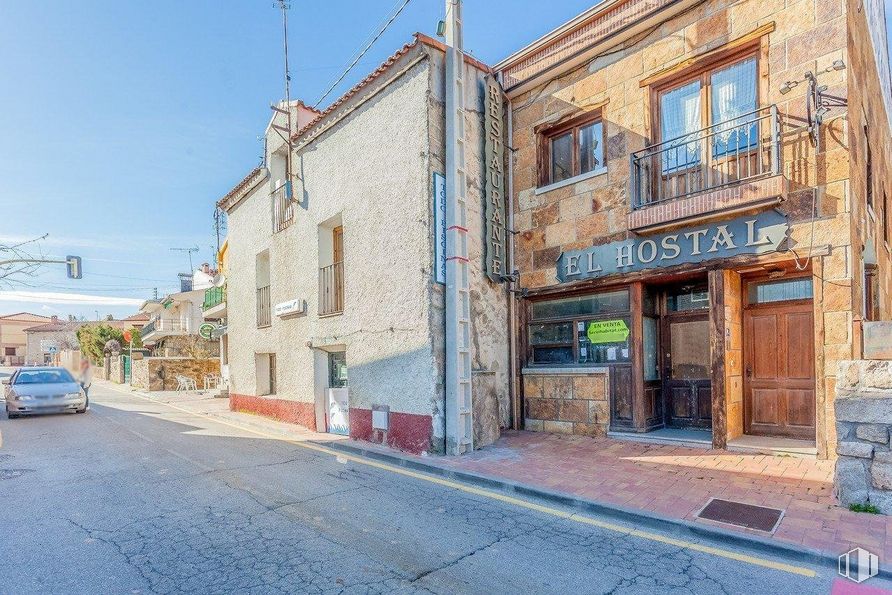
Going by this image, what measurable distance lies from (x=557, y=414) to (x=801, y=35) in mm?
6624

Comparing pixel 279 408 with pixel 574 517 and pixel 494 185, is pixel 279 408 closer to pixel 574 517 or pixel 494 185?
pixel 494 185

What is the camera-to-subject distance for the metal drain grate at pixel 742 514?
448cm

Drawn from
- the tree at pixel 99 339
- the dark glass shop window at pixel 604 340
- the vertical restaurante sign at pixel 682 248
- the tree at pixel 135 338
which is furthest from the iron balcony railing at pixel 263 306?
the tree at pixel 99 339

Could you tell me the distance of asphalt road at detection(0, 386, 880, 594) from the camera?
364cm

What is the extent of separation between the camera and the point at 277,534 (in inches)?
180

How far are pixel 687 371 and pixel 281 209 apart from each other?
9884 millimetres

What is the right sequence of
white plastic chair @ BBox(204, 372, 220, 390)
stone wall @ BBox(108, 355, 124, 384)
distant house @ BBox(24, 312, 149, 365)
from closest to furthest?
white plastic chair @ BBox(204, 372, 220, 390) < stone wall @ BBox(108, 355, 124, 384) < distant house @ BBox(24, 312, 149, 365)

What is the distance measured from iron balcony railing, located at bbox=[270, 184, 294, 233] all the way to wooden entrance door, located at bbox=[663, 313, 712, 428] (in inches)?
345

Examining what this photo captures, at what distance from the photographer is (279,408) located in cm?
1174

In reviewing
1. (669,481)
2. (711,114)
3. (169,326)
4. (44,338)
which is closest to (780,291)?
(711,114)

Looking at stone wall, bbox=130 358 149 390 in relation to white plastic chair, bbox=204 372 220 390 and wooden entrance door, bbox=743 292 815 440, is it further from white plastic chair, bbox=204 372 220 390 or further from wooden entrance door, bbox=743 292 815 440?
wooden entrance door, bbox=743 292 815 440

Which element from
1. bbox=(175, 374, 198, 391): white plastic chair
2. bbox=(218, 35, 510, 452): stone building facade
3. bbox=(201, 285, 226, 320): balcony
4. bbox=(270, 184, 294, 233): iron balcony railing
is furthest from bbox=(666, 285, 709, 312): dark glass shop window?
bbox=(175, 374, 198, 391): white plastic chair

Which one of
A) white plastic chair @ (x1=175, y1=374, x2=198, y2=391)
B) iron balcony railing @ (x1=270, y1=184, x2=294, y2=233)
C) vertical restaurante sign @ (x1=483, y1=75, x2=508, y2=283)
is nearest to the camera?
vertical restaurante sign @ (x1=483, y1=75, x2=508, y2=283)

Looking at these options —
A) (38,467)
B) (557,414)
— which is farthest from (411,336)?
(38,467)
